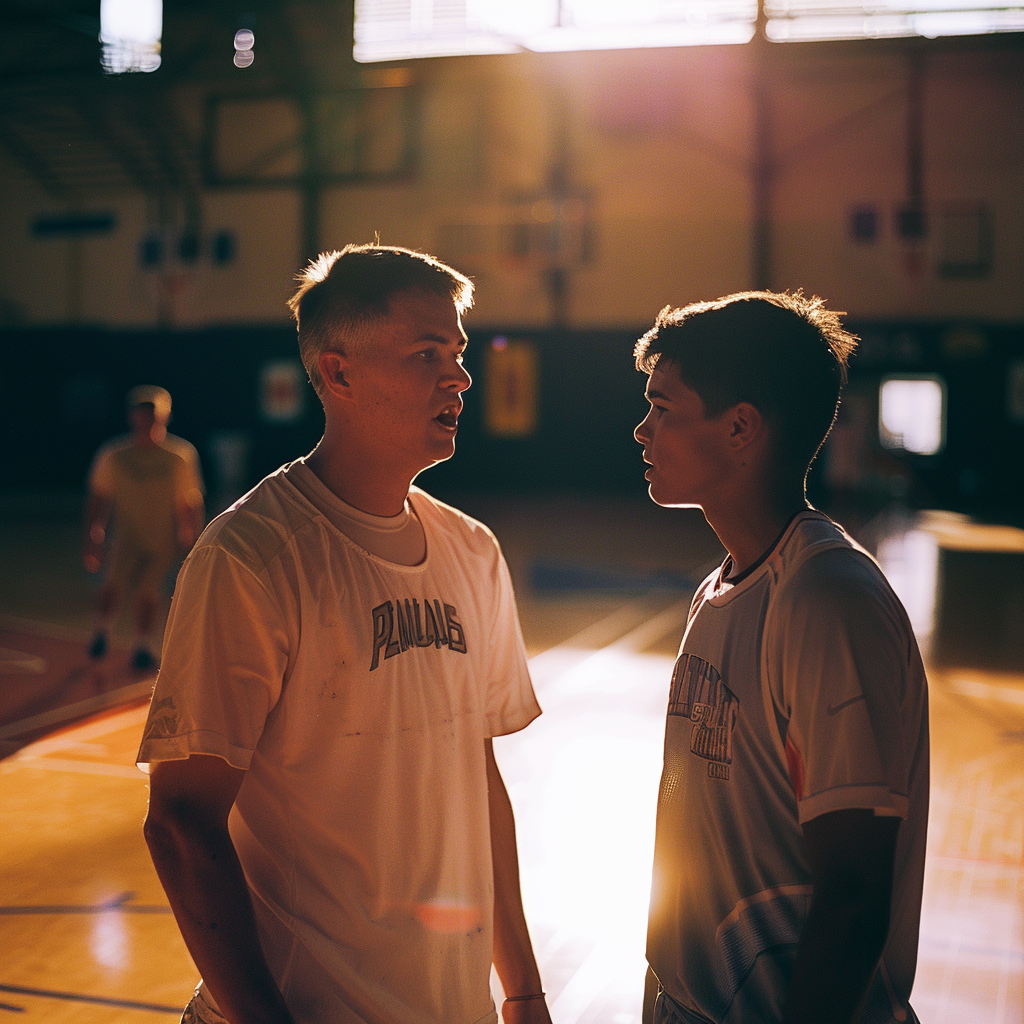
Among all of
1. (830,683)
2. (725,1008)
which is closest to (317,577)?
(830,683)

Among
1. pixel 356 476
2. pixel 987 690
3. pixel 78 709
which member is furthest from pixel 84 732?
pixel 987 690

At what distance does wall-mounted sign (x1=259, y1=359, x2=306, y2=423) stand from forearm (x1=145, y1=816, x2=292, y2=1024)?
79.3 ft

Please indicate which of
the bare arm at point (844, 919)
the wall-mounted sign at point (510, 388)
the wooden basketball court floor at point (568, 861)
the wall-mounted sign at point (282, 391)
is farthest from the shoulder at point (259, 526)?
the wall-mounted sign at point (282, 391)

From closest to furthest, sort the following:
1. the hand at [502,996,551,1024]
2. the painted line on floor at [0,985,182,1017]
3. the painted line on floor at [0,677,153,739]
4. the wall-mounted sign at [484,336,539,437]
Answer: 1. the hand at [502,996,551,1024]
2. the painted line on floor at [0,985,182,1017]
3. the painted line on floor at [0,677,153,739]
4. the wall-mounted sign at [484,336,539,437]

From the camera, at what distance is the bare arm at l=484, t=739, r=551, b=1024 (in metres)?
2.01

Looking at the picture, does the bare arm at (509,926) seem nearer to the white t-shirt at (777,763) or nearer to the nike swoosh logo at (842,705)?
the white t-shirt at (777,763)

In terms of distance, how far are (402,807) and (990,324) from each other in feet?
76.6

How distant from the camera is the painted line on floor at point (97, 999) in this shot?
3436 mm

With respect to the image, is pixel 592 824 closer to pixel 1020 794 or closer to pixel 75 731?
pixel 1020 794

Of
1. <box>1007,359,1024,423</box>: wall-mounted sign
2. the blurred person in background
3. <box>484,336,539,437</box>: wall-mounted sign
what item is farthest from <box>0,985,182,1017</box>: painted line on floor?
<box>1007,359,1024,423</box>: wall-mounted sign

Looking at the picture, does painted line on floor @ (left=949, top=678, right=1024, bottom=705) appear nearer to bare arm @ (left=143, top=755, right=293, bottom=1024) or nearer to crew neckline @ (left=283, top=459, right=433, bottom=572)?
crew neckline @ (left=283, top=459, right=433, bottom=572)

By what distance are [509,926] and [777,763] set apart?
730mm

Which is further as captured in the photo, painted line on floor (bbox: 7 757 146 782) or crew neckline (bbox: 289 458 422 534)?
painted line on floor (bbox: 7 757 146 782)

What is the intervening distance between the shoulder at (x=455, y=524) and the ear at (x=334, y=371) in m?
0.28
